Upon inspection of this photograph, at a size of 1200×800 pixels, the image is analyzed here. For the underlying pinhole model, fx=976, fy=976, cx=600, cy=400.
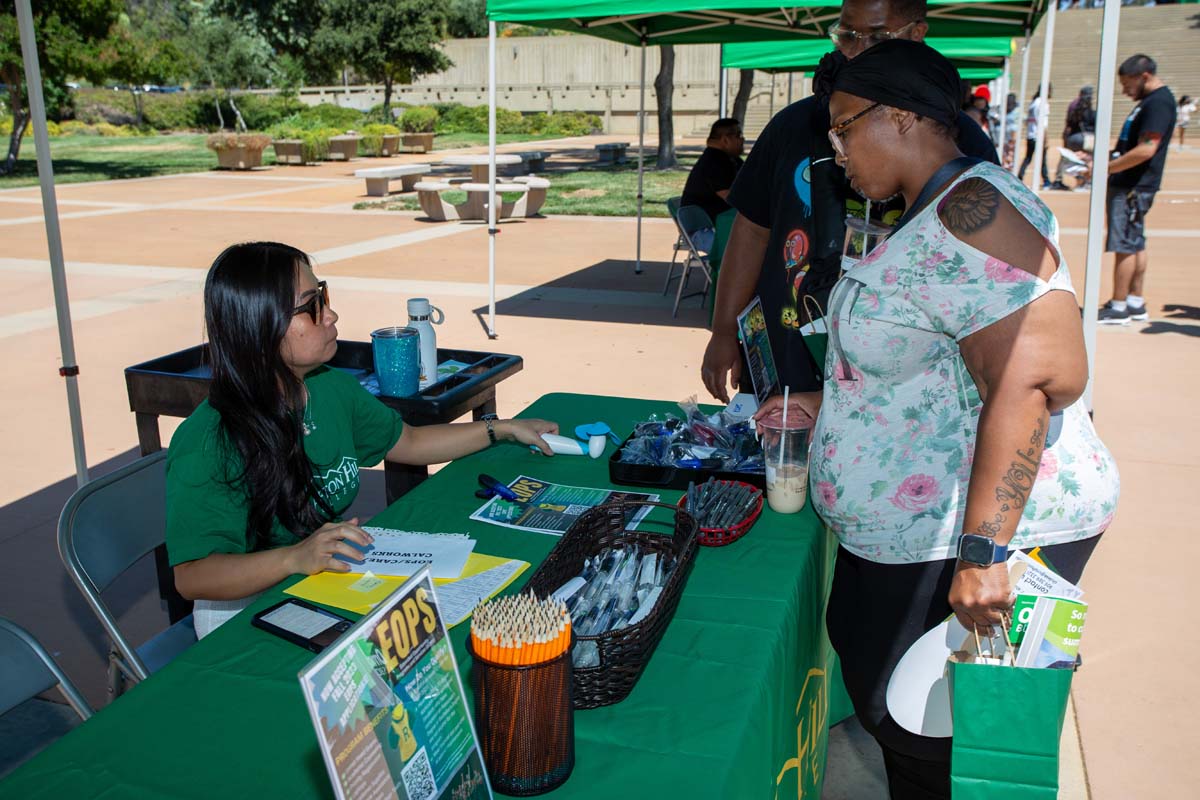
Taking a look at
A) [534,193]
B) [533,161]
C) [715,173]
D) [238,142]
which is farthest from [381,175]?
[715,173]

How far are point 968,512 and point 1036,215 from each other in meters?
0.52

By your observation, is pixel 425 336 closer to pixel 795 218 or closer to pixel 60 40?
pixel 795 218

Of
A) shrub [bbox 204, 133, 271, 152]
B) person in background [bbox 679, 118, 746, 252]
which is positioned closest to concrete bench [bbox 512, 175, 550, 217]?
person in background [bbox 679, 118, 746, 252]

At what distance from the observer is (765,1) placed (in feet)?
19.1

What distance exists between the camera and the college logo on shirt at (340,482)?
238cm

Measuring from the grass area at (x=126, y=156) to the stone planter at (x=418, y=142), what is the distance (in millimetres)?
1350

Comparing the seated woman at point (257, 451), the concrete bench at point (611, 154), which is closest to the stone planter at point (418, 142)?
the concrete bench at point (611, 154)

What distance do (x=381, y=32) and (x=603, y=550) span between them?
3586 centimetres

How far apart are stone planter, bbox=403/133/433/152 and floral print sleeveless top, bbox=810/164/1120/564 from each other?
94.7 ft

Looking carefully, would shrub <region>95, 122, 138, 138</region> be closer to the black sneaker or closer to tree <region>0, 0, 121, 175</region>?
tree <region>0, 0, 121, 175</region>

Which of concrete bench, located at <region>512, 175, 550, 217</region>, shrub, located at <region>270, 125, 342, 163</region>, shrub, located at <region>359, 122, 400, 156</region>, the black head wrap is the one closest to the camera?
the black head wrap

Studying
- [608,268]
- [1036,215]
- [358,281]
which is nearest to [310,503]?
[1036,215]

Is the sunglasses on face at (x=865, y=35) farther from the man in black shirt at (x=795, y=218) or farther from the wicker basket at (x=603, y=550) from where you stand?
the wicker basket at (x=603, y=550)

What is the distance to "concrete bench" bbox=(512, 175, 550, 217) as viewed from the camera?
14.4 metres
